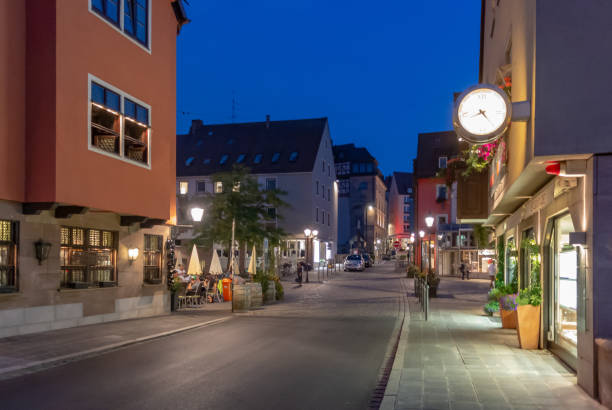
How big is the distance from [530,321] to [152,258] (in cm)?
1260

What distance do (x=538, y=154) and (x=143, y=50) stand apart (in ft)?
44.0

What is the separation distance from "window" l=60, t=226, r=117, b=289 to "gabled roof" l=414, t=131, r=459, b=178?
143ft

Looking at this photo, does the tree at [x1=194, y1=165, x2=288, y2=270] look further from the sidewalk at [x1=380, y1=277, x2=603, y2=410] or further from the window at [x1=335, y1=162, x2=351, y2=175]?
the window at [x1=335, y1=162, x2=351, y2=175]

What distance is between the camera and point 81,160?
14.3 m

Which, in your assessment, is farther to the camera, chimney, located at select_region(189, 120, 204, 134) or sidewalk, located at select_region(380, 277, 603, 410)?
chimney, located at select_region(189, 120, 204, 134)

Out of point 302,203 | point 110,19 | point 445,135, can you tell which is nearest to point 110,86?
point 110,19

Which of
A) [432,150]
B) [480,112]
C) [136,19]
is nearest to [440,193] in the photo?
[432,150]

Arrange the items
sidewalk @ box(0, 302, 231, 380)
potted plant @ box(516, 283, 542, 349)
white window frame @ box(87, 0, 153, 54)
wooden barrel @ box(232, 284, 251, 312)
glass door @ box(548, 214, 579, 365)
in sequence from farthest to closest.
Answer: wooden barrel @ box(232, 284, 251, 312), white window frame @ box(87, 0, 153, 54), potted plant @ box(516, 283, 542, 349), sidewalk @ box(0, 302, 231, 380), glass door @ box(548, 214, 579, 365)

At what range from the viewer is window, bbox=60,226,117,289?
15.2 meters

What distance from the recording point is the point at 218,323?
16.8m

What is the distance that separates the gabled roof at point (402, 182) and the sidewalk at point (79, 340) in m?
112

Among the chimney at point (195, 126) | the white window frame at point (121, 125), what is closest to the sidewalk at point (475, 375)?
the white window frame at point (121, 125)

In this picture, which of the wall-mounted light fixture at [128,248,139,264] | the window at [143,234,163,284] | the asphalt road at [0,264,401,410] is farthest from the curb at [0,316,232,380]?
the window at [143,234,163,284]

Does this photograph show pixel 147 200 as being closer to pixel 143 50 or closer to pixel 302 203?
pixel 143 50
